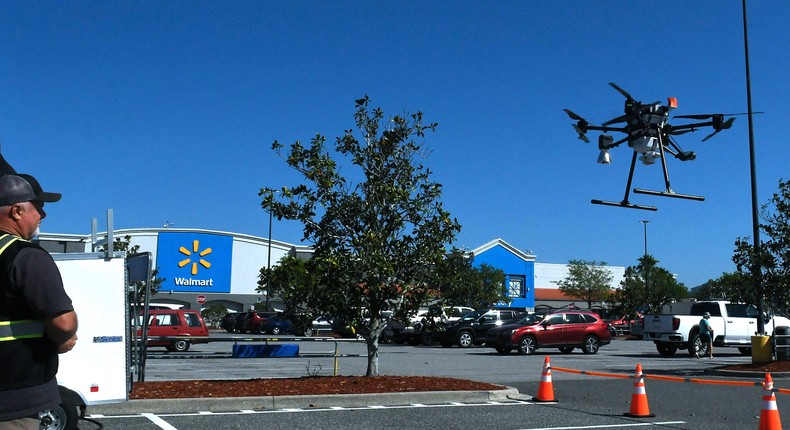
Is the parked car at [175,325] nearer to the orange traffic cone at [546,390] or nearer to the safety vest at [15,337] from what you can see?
the orange traffic cone at [546,390]

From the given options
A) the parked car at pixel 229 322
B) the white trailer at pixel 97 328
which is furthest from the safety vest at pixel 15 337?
the parked car at pixel 229 322

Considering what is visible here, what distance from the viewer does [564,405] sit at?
13352 millimetres

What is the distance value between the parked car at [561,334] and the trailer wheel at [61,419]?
877 inches

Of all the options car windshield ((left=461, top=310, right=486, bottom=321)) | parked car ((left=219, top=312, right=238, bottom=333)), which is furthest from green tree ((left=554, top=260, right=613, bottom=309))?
car windshield ((left=461, top=310, right=486, bottom=321))

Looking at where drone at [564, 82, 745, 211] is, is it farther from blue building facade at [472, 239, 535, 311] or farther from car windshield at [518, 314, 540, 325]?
blue building facade at [472, 239, 535, 311]

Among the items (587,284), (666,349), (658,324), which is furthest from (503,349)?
(587,284)

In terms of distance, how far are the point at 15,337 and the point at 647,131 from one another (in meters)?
14.9

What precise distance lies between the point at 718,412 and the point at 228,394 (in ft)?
24.4

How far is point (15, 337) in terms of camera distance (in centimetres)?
332

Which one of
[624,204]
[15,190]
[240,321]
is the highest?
[624,204]

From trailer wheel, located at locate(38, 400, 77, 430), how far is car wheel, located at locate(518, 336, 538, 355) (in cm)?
2241

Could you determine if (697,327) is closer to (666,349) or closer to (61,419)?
(666,349)

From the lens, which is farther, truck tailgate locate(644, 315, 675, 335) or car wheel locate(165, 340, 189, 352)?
car wheel locate(165, 340, 189, 352)

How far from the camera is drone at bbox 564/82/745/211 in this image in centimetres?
1650
